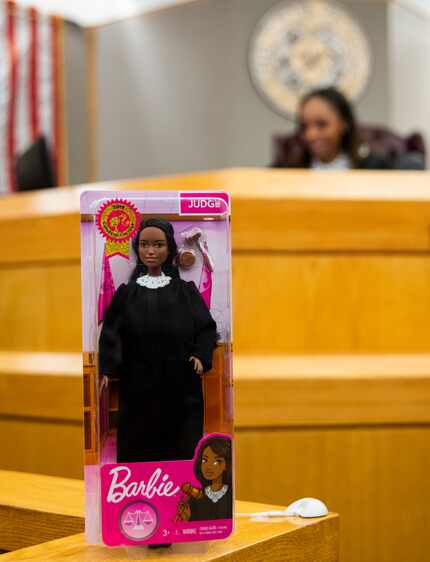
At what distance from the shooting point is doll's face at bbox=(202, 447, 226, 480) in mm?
838

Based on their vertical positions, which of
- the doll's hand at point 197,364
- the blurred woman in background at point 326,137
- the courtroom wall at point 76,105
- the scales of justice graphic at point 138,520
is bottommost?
the scales of justice graphic at point 138,520

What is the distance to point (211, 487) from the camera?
0.84 meters

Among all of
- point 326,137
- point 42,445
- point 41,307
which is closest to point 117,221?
point 42,445

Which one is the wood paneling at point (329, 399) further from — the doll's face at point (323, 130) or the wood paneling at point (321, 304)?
the doll's face at point (323, 130)

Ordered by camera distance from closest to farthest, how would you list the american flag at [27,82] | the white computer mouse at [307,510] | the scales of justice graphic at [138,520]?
the scales of justice graphic at [138,520] < the white computer mouse at [307,510] < the american flag at [27,82]

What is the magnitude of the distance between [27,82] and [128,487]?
3.86 meters

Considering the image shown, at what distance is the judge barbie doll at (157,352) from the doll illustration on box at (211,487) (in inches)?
0.6

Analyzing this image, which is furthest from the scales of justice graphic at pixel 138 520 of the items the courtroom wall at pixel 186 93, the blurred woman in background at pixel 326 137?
the courtroom wall at pixel 186 93

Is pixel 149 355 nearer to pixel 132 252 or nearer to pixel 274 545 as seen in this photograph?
pixel 132 252

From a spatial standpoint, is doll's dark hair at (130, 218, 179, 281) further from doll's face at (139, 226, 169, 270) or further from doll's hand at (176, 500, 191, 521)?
doll's hand at (176, 500, 191, 521)

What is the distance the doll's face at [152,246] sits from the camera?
83 cm

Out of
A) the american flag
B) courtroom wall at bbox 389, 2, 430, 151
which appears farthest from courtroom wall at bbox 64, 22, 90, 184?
courtroom wall at bbox 389, 2, 430, 151

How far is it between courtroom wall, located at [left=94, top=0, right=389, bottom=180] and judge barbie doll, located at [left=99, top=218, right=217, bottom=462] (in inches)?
146

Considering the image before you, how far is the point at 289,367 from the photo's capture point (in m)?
1.65
